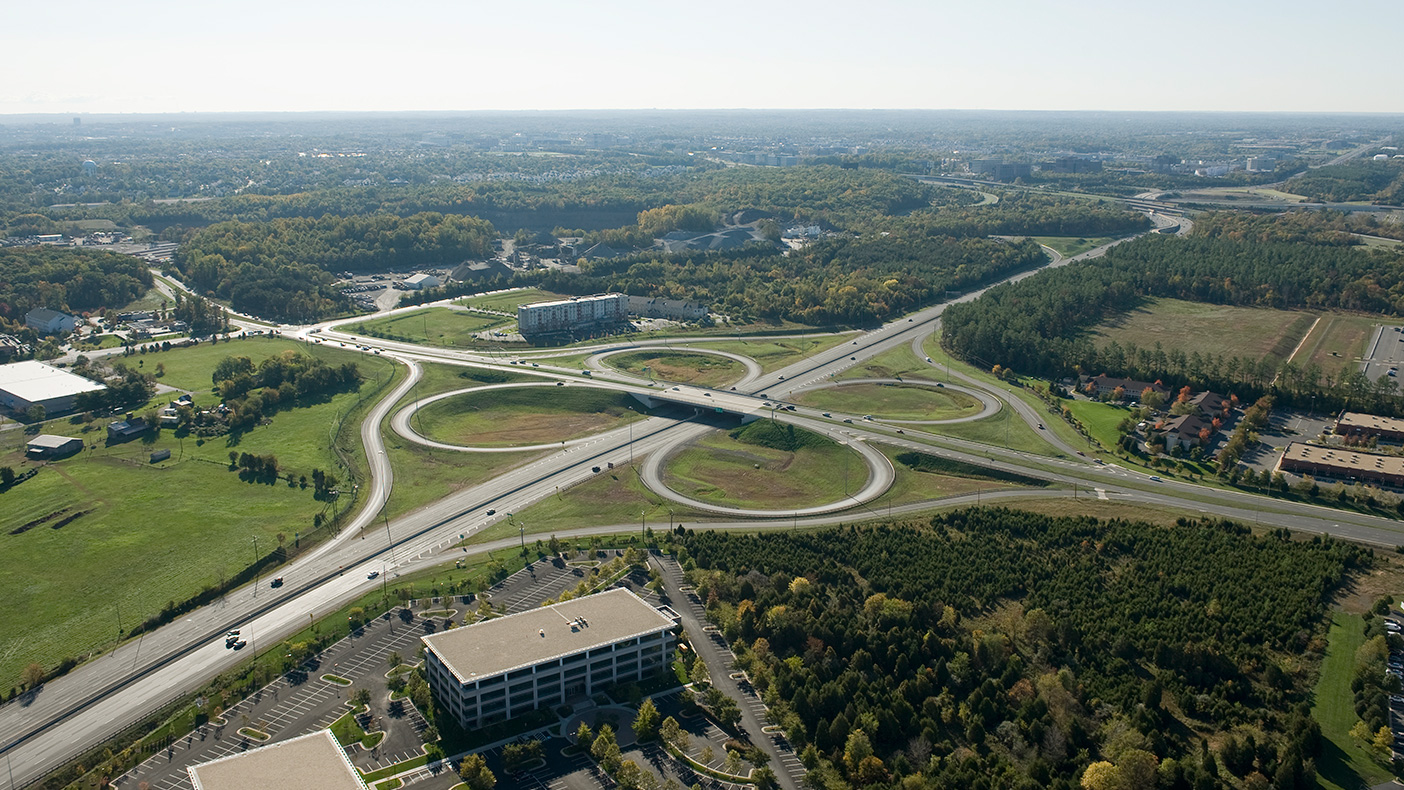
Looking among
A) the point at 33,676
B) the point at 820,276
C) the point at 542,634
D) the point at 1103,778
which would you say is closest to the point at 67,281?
the point at 820,276

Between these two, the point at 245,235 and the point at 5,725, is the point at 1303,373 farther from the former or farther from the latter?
the point at 245,235

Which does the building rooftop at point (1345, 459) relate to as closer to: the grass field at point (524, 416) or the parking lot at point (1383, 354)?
the parking lot at point (1383, 354)

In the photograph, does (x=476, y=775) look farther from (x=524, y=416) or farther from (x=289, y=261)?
(x=289, y=261)

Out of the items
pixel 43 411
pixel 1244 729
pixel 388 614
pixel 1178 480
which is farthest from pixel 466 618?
pixel 43 411

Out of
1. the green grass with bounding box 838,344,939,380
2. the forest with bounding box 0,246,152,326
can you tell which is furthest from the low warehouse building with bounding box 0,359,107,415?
the green grass with bounding box 838,344,939,380

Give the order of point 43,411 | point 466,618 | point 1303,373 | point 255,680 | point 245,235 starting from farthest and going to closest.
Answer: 1. point 245,235
2. point 1303,373
3. point 43,411
4. point 466,618
5. point 255,680

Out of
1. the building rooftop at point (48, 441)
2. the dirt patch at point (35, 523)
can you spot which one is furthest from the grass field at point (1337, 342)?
the building rooftop at point (48, 441)

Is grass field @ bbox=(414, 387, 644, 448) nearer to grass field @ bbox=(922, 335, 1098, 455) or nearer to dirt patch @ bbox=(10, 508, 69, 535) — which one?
dirt patch @ bbox=(10, 508, 69, 535)
